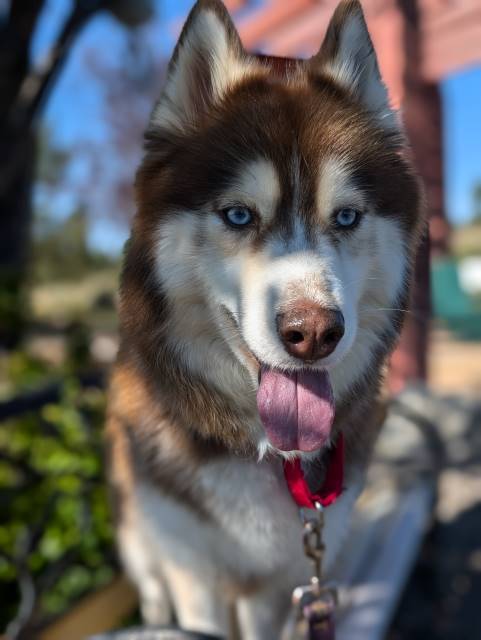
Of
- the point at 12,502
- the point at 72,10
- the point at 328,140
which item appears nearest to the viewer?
the point at 328,140

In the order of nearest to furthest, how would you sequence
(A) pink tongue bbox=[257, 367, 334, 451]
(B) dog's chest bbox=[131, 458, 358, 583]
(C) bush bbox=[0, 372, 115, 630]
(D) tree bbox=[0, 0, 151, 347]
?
(A) pink tongue bbox=[257, 367, 334, 451] < (B) dog's chest bbox=[131, 458, 358, 583] < (C) bush bbox=[0, 372, 115, 630] < (D) tree bbox=[0, 0, 151, 347]

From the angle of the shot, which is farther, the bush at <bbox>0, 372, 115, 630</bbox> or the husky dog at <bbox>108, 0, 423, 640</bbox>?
the bush at <bbox>0, 372, 115, 630</bbox>

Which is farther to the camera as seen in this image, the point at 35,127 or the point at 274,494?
the point at 35,127

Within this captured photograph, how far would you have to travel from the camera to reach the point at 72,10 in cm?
Result: 369

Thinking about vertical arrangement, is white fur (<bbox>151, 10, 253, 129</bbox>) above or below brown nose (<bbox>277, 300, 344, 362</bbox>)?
above

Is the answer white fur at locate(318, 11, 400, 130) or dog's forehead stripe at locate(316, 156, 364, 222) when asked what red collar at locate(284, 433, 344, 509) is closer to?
dog's forehead stripe at locate(316, 156, 364, 222)

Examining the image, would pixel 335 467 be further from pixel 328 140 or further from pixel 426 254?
pixel 328 140

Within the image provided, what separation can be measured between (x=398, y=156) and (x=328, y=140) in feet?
0.50

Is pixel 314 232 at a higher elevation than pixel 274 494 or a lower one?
higher

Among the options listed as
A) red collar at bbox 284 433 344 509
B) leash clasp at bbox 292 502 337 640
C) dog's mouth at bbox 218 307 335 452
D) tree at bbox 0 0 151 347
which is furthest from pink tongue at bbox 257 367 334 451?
tree at bbox 0 0 151 347

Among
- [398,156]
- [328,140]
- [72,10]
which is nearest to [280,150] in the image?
[328,140]

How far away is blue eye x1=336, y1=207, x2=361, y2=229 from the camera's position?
1061mm

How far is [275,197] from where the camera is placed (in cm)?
104

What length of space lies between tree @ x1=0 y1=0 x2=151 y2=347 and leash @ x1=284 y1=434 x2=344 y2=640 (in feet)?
10.7
